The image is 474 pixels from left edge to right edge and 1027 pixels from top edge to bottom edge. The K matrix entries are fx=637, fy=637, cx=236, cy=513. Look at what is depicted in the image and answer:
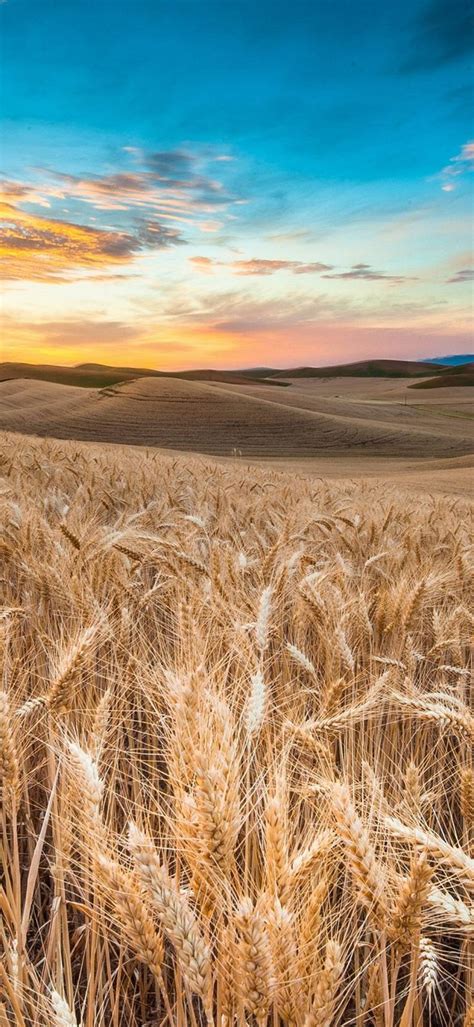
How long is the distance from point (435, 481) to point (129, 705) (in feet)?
73.1

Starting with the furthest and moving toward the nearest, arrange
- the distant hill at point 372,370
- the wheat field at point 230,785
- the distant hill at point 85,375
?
the distant hill at point 372,370
the distant hill at point 85,375
the wheat field at point 230,785

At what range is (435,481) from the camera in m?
22.9

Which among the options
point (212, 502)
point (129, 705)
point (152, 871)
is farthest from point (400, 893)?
point (212, 502)

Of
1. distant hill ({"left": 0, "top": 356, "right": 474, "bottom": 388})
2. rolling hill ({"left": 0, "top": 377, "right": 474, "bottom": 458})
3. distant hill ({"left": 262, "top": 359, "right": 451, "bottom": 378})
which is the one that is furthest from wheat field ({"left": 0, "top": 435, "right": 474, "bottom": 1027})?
distant hill ({"left": 262, "top": 359, "right": 451, "bottom": 378})

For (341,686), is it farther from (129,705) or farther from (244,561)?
(244,561)

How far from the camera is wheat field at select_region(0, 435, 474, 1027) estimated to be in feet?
2.95

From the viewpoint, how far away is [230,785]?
959 mm

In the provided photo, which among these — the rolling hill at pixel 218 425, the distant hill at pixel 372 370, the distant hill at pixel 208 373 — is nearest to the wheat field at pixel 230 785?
the rolling hill at pixel 218 425

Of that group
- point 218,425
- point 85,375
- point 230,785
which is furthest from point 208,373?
point 230,785

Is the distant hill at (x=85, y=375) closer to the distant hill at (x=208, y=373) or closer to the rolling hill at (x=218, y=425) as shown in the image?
the distant hill at (x=208, y=373)

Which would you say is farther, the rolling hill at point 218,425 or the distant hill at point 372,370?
the distant hill at point 372,370

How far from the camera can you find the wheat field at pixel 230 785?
0.90 meters

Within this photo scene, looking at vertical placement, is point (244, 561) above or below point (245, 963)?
above

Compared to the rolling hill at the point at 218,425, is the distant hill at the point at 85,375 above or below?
above
